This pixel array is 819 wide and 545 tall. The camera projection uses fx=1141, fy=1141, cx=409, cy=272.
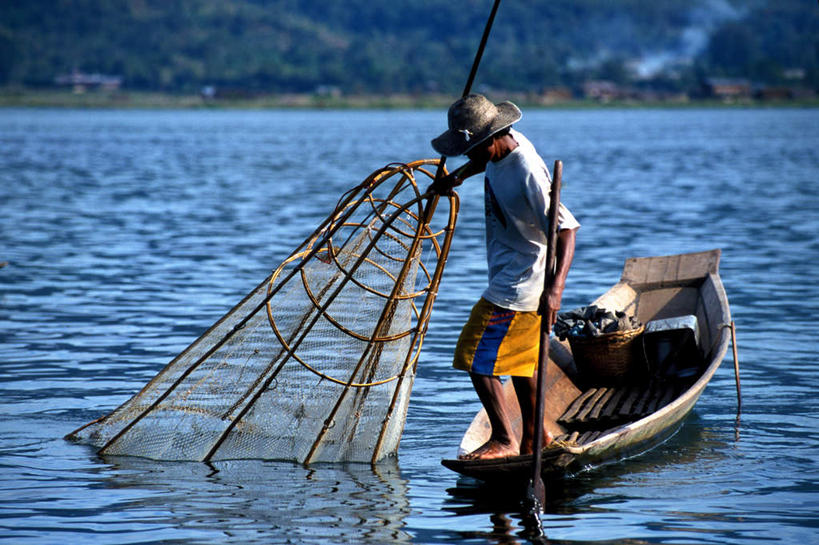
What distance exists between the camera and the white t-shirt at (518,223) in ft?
19.6

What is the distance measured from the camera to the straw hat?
596 centimetres

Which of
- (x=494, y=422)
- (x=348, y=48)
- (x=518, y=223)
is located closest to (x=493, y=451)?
(x=494, y=422)

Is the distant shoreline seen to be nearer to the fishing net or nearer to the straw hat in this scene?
the fishing net

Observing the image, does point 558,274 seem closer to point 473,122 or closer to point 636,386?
point 473,122

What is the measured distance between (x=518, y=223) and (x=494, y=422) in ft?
3.72

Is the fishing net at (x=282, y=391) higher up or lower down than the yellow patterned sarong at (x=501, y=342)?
lower down

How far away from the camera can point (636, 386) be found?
8.45 m

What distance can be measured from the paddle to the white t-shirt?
0.38 feet

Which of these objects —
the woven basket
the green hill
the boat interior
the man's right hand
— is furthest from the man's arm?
the green hill

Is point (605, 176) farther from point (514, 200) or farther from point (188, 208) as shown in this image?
point (514, 200)

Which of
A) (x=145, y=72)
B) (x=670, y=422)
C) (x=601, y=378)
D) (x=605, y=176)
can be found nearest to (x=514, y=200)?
(x=670, y=422)

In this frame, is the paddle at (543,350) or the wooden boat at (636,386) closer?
the paddle at (543,350)

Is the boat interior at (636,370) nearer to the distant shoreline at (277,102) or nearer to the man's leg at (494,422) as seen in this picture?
the man's leg at (494,422)

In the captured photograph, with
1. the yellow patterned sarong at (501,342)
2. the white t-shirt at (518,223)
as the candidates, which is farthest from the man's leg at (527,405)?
the white t-shirt at (518,223)
